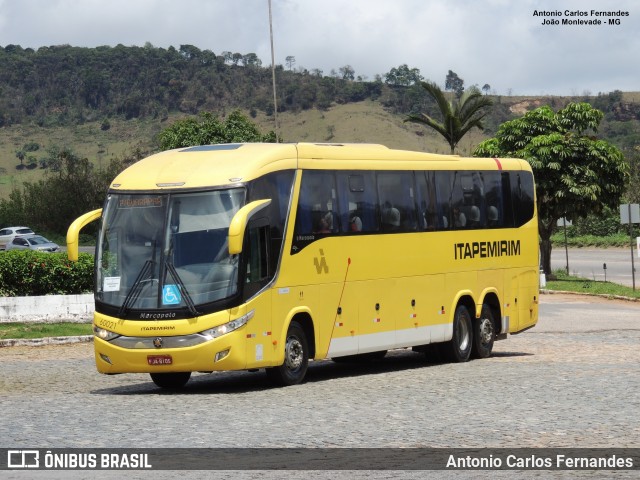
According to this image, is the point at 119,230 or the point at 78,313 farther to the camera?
the point at 78,313

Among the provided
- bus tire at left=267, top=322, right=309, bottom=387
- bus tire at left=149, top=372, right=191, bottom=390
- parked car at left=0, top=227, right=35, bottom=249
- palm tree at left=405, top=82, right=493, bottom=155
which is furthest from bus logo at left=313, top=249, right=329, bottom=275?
parked car at left=0, top=227, right=35, bottom=249

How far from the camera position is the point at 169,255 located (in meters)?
18.3

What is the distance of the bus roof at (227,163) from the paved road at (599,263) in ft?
108

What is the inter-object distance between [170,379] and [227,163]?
3.41 metres

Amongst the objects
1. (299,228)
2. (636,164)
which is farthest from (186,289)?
(636,164)

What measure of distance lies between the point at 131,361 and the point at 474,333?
8448 millimetres

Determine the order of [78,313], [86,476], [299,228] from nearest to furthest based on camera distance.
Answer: [86,476], [299,228], [78,313]

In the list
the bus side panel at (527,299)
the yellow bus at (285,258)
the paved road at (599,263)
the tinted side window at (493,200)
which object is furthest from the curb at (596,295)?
the yellow bus at (285,258)

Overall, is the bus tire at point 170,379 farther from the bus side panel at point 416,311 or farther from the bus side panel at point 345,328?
the bus side panel at point 416,311

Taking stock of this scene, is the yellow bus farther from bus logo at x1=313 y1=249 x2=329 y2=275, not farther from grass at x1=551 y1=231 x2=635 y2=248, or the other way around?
grass at x1=551 y1=231 x2=635 y2=248

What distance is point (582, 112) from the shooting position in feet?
183

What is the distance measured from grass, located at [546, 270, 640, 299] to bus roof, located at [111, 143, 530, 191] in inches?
986

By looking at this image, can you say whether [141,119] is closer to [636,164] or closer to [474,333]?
[636,164]

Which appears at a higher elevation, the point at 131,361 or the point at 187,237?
the point at 187,237
